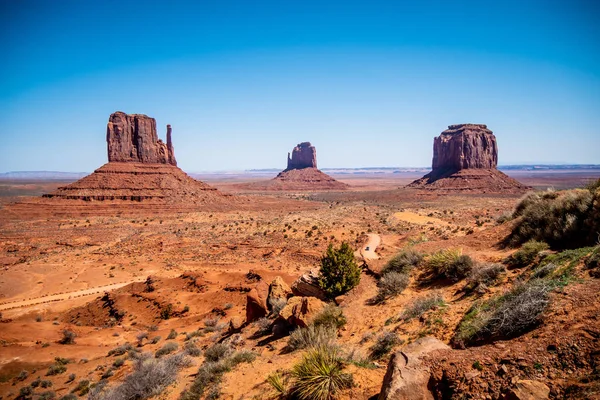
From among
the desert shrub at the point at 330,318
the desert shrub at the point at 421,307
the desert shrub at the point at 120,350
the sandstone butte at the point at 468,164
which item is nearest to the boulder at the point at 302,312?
the desert shrub at the point at 330,318

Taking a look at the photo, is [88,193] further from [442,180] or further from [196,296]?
[442,180]

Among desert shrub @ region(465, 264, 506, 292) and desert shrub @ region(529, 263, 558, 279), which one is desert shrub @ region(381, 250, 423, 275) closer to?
desert shrub @ region(465, 264, 506, 292)

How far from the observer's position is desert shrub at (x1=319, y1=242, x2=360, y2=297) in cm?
1160

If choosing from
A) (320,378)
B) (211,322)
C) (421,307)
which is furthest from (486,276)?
(211,322)

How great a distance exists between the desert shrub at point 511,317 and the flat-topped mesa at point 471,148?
328 feet

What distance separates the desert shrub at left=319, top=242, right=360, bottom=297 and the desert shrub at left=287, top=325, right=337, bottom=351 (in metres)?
2.96

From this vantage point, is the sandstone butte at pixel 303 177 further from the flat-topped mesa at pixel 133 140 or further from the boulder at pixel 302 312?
the boulder at pixel 302 312

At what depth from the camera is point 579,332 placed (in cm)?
416

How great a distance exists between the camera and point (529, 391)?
3641mm

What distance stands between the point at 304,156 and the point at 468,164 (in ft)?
224

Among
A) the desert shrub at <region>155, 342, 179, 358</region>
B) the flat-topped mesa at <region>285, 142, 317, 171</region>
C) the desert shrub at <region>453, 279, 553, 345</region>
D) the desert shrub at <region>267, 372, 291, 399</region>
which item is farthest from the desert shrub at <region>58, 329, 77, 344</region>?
the flat-topped mesa at <region>285, 142, 317, 171</region>

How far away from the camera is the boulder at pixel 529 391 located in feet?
11.7

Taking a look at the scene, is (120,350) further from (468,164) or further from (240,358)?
(468,164)

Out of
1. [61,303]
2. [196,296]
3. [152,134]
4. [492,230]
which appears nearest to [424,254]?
[492,230]
